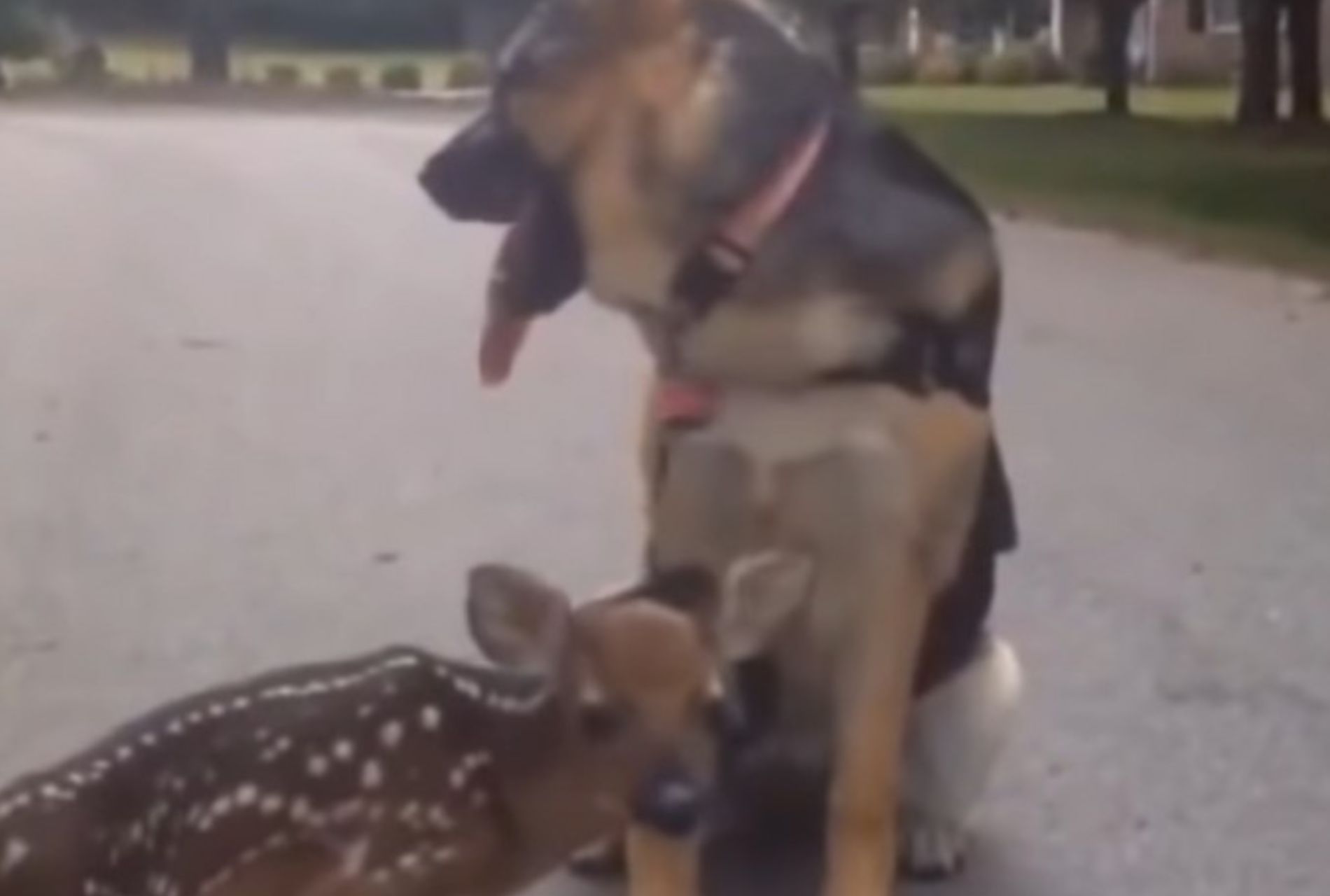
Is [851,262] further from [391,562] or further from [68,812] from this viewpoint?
[391,562]

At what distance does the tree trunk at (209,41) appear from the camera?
6312 centimetres

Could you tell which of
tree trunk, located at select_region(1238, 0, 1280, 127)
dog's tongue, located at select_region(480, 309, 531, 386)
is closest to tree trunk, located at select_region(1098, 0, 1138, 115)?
tree trunk, located at select_region(1238, 0, 1280, 127)

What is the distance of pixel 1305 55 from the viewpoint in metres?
46.9

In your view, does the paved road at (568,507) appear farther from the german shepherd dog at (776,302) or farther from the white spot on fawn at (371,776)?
the white spot on fawn at (371,776)

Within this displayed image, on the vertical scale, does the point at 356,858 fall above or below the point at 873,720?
above

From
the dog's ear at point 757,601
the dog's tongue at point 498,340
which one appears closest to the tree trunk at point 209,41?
the dog's tongue at point 498,340

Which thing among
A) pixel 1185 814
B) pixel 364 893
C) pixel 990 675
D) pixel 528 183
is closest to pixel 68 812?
pixel 364 893

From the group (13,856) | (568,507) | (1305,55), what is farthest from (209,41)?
(13,856)

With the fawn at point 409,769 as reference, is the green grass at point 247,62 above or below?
below

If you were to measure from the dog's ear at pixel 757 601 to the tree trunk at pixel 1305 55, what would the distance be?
132 feet

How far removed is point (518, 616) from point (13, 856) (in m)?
0.74

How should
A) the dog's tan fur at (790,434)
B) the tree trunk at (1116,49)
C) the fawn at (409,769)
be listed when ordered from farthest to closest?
1. the tree trunk at (1116,49)
2. the dog's tan fur at (790,434)
3. the fawn at (409,769)

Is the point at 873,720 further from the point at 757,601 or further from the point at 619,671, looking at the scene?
the point at 619,671

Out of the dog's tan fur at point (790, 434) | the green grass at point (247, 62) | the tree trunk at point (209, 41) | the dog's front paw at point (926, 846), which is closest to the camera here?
the dog's tan fur at point (790, 434)
